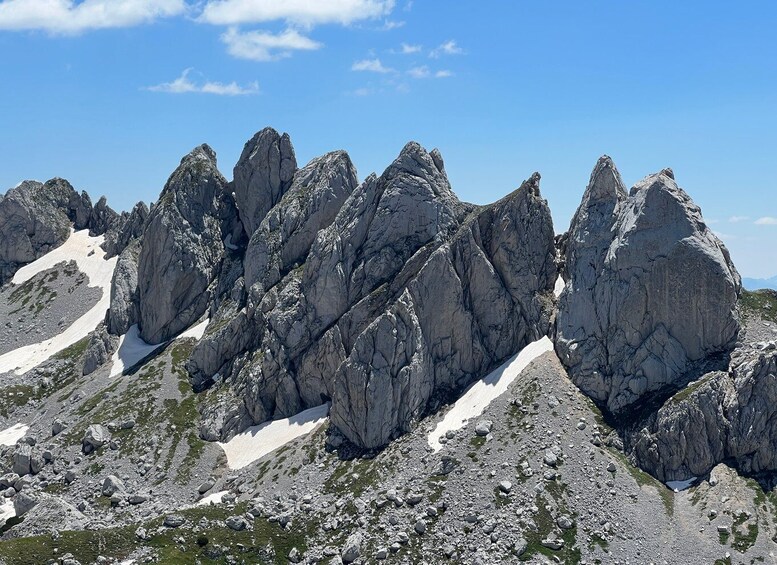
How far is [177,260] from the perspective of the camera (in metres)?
126

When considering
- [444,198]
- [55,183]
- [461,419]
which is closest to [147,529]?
[461,419]

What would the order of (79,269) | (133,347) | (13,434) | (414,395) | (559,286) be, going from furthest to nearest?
(79,269), (133,347), (13,434), (559,286), (414,395)

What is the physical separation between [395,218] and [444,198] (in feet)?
27.9

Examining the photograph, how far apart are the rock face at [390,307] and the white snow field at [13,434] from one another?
91.1 feet

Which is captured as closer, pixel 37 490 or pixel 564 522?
pixel 564 522

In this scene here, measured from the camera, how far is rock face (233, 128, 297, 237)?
13262cm

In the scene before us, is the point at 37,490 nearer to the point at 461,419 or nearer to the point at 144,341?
the point at 144,341

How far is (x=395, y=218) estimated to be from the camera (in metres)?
104

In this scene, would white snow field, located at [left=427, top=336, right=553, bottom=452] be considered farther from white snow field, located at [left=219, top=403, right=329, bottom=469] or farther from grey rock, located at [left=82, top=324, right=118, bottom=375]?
grey rock, located at [left=82, top=324, right=118, bottom=375]

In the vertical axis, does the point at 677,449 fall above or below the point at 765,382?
below

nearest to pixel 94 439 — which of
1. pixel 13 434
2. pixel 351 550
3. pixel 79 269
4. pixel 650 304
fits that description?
pixel 13 434

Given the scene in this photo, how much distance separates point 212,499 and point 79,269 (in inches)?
3397

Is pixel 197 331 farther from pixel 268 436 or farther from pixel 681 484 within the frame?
A: pixel 681 484

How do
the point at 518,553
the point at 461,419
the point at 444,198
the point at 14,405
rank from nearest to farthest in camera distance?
1. the point at 518,553
2. the point at 461,419
3. the point at 444,198
4. the point at 14,405
